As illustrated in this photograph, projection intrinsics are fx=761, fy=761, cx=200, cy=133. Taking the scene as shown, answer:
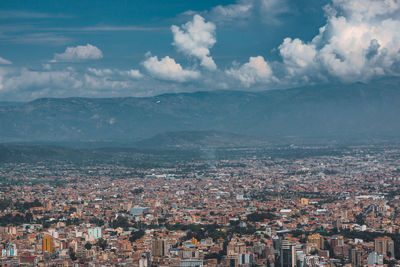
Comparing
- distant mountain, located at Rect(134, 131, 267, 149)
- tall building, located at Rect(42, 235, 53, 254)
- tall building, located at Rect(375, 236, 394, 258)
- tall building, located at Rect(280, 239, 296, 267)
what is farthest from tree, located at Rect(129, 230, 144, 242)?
distant mountain, located at Rect(134, 131, 267, 149)

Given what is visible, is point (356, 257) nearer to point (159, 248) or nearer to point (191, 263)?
point (191, 263)

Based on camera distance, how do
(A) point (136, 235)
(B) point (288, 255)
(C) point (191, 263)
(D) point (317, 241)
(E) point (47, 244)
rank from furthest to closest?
(A) point (136, 235) → (D) point (317, 241) → (E) point (47, 244) → (B) point (288, 255) → (C) point (191, 263)

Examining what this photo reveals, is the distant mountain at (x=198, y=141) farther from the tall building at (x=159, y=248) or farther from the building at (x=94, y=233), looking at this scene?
the tall building at (x=159, y=248)

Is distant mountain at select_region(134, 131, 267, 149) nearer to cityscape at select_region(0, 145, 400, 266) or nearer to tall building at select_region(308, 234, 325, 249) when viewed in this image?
cityscape at select_region(0, 145, 400, 266)

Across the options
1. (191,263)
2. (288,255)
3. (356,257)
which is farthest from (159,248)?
(356,257)

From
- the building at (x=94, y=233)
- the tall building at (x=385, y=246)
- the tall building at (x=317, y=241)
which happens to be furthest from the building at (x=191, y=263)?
the tall building at (x=385, y=246)
